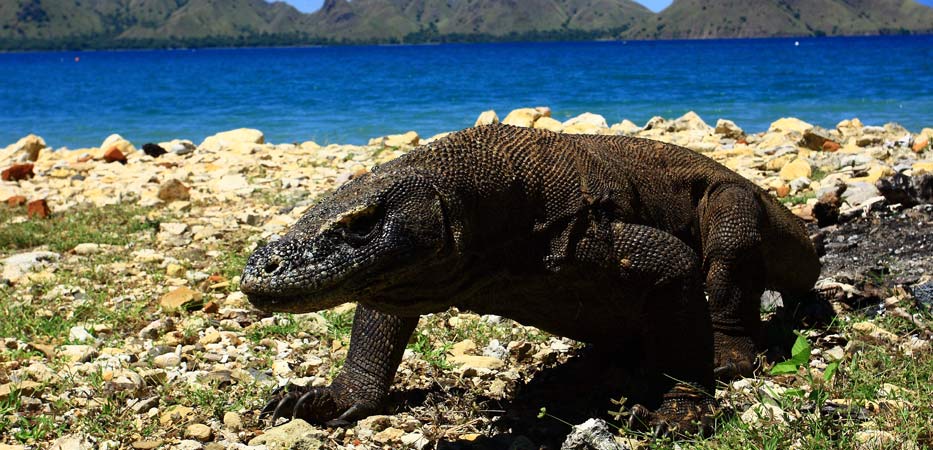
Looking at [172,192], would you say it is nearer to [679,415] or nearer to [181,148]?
[181,148]

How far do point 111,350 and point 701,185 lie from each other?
310 cm

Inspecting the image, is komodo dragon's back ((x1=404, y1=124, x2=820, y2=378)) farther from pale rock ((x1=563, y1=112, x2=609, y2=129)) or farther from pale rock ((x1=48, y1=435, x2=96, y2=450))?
pale rock ((x1=563, y1=112, x2=609, y2=129))

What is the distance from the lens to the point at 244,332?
18.2 ft

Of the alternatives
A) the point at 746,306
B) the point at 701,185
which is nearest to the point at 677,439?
the point at 746,306

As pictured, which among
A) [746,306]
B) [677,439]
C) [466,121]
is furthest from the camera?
[466,121]

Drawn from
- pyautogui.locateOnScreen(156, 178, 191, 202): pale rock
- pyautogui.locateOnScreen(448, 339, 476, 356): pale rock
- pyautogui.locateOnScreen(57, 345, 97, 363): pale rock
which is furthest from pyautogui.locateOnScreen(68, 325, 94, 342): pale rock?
pyautogui.locateOnScreen(156, 178, 191, 202): pale rock

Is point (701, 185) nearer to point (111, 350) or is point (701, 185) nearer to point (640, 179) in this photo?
point (640, 179)

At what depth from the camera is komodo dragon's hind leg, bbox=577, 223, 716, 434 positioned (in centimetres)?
373

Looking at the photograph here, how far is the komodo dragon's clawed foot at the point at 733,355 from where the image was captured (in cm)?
442

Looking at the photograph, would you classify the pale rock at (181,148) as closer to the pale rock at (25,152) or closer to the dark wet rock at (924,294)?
the pale rock at (25,152)

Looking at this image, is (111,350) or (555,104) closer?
(111,350)

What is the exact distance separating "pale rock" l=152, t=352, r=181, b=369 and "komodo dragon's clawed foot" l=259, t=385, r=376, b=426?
3.21ft

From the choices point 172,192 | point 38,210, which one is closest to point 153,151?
point 172,192

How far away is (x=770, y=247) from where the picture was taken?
4.70 meters
